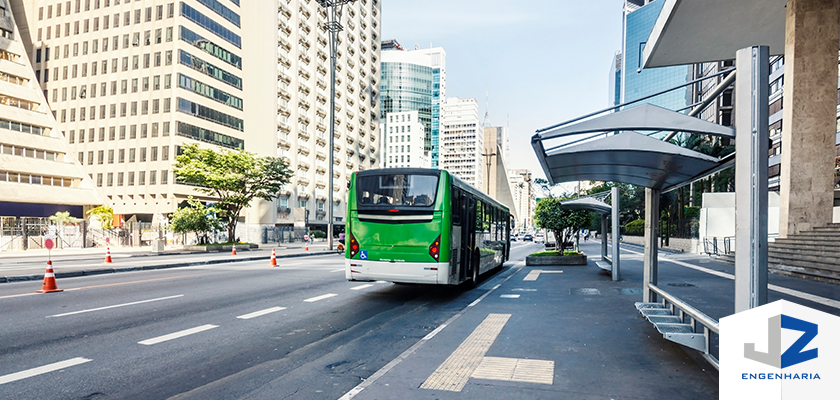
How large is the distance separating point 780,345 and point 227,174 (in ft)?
134

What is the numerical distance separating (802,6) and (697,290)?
11.3 m

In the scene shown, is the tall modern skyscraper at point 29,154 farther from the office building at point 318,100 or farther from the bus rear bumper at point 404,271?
the bus rear bumper at point 404,271

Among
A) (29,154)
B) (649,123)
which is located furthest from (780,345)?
(29,154)

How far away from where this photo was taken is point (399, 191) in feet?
36.8

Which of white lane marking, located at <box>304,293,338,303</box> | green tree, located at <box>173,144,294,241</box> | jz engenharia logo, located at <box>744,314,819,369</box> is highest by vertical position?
green tree, located at <box>173,144,294,241</box>

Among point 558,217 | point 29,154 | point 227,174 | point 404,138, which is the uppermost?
point 404,138

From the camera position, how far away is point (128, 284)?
1404 cm

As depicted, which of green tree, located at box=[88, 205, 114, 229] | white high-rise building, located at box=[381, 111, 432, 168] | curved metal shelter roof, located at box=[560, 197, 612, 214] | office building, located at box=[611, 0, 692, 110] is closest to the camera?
curved metal shelter roof, located at box=[560, 197, 612, 214]

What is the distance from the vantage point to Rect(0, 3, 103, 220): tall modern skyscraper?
44000 mm

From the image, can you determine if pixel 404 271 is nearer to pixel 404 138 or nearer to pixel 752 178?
pixel 752 178

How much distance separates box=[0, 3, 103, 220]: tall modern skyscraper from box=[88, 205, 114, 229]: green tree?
219 cm

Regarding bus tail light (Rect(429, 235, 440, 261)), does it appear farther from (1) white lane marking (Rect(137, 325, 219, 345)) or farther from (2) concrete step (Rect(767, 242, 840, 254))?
(2) concrete step (Rect(767, 242, 840, 254))

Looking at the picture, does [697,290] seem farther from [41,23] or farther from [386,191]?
[41,23]

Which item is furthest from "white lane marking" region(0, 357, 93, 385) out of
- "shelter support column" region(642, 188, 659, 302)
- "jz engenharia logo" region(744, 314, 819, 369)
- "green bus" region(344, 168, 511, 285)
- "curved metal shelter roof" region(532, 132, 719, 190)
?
"shelter support column" region(642, 188, 659, 302)
